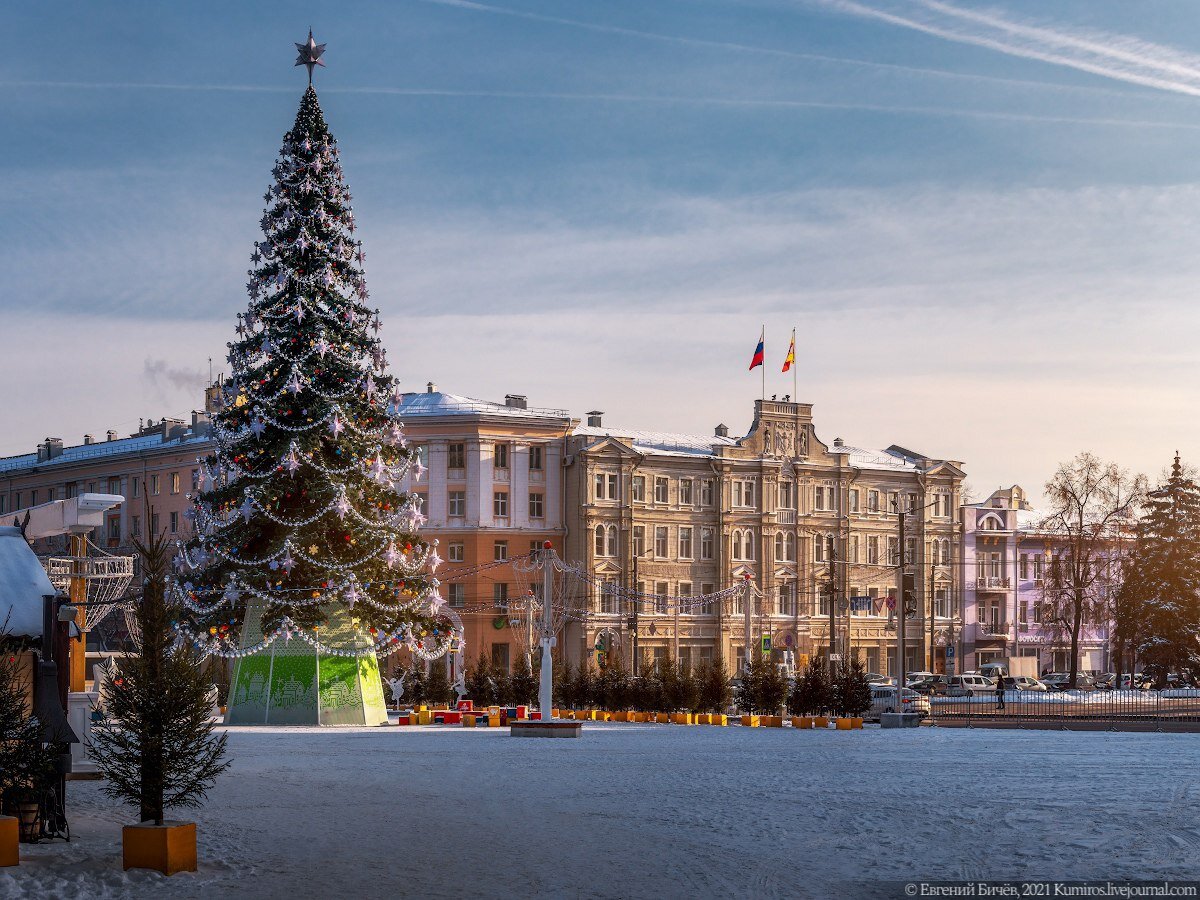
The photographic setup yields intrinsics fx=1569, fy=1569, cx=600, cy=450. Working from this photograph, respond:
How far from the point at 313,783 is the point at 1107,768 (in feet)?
42.8

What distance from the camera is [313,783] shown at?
75.1 ft

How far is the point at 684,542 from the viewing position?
83562 millimetres

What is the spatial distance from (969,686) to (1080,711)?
57.2ft

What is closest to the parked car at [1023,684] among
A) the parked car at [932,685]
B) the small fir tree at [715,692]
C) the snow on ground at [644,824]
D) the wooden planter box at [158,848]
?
the parked car at [932,685]

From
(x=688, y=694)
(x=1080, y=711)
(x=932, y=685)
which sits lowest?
(x=932, y=685)

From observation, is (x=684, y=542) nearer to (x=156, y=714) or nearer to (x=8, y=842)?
(x=156, y=714)

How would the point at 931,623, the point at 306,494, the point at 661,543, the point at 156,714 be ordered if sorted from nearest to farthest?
the point at 156,714 → the point at 306,494 → the point at 661,543 → the point at 931,623

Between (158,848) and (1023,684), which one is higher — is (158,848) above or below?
above

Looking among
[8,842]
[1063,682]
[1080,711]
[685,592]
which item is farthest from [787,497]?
[8,842]

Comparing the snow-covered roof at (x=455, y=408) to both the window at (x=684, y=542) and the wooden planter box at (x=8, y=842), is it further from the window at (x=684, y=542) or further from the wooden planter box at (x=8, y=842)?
the wooden planter box at (x=8, y=842)

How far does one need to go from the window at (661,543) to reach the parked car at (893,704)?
2353cm

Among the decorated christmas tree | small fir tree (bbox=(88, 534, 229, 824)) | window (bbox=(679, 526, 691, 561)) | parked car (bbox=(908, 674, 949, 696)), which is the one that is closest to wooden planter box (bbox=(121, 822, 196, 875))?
small fir tree (bbox=(88, 534, 229, 824))

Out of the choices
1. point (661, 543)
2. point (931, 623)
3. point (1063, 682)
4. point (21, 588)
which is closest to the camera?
point (21, 588)

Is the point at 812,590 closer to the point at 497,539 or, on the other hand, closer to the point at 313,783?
the point at 497,539
